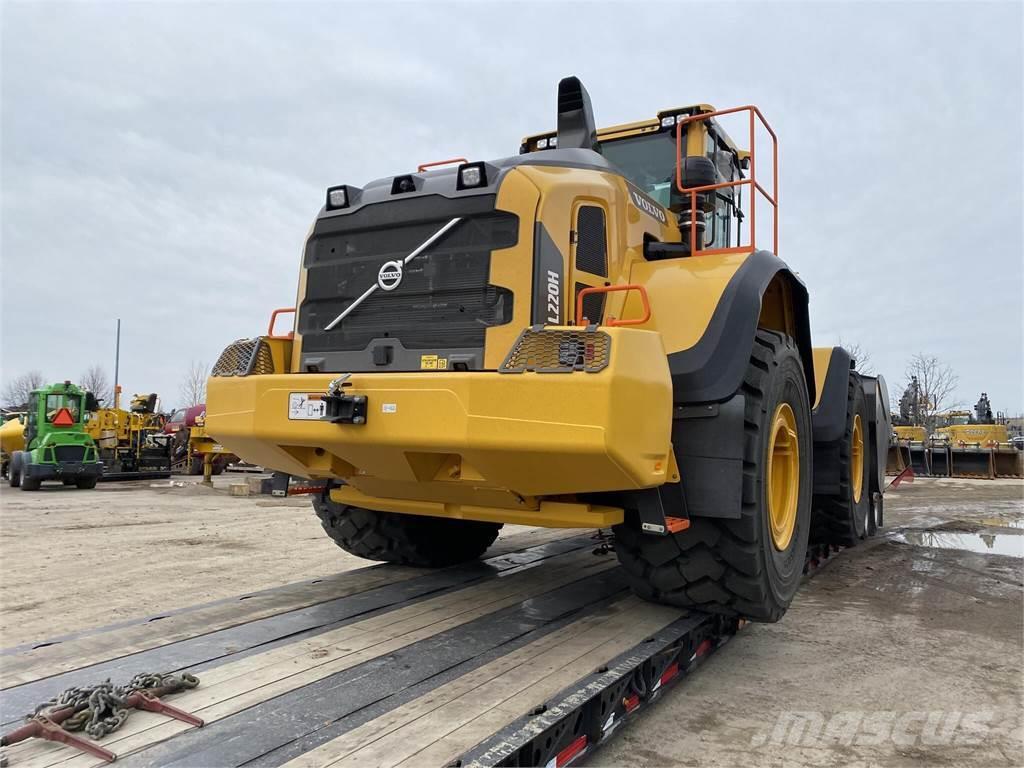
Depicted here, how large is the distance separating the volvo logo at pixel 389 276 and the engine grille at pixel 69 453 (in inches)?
647

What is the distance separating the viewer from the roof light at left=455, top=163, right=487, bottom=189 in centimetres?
375

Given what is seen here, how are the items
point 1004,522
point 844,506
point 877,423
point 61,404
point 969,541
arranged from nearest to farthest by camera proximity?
point 844,506 < point 877,423 < point 969,541 < point 1004,522 < point 61,404

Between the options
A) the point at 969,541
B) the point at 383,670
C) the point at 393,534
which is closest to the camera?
the point at 383,670

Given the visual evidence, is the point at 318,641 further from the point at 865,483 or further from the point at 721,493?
the point at 865,483

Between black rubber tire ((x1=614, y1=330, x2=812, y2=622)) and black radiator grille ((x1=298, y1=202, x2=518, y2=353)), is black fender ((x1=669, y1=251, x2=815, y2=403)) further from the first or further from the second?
black radiator grille ((x1=298, y1=202, x2=518, y2=353))

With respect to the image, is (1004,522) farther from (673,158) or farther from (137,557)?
(137,557)

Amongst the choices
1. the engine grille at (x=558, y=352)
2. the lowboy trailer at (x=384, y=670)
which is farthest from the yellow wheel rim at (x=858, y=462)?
the engine grille at (x=558, y=352)

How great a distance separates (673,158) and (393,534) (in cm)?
322

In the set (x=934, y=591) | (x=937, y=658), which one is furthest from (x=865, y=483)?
(x=937, y=658)

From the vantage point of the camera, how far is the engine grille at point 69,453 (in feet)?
56.9

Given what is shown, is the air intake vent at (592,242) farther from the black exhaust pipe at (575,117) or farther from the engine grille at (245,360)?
the engine grille at (245,360)

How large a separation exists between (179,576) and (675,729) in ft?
16.9

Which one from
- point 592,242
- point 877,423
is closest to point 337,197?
point 592,242

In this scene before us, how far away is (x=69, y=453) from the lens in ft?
57.4
